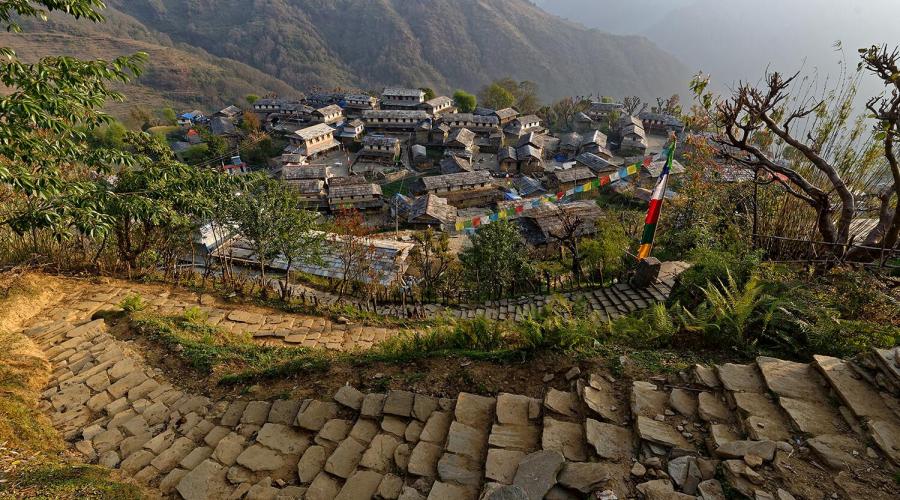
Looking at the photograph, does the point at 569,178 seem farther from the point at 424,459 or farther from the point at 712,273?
the point at 424,459

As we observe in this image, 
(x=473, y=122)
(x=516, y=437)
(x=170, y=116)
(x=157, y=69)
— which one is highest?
(x=157, y=69)

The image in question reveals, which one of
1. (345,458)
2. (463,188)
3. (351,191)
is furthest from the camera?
(463,188)

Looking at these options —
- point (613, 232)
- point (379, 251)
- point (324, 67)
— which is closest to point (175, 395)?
point (379, 251)

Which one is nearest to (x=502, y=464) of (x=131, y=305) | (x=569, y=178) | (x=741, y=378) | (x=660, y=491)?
(x=660, y=491)

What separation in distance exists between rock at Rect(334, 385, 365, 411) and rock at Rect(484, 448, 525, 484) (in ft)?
7.40

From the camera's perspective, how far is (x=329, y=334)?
11.5 meters

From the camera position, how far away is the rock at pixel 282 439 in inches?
219

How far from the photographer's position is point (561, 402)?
5.36 m

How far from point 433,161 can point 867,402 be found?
158 feet

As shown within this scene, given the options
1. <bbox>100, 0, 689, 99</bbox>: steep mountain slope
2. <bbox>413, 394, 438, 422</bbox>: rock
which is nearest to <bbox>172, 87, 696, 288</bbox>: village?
<bbox>413, 394, 438, 422</bbox>: rock

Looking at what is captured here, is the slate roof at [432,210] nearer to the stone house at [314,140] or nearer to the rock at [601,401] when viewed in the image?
the stone house at [314,140]

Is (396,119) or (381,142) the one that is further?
(396,119)

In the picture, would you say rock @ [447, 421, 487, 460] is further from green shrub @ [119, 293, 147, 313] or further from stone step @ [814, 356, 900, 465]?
green shrub @ [119, 293, 147, 313]

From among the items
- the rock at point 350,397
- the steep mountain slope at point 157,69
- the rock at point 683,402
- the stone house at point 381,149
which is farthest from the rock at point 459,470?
the steep mountain slope at point 157,69
